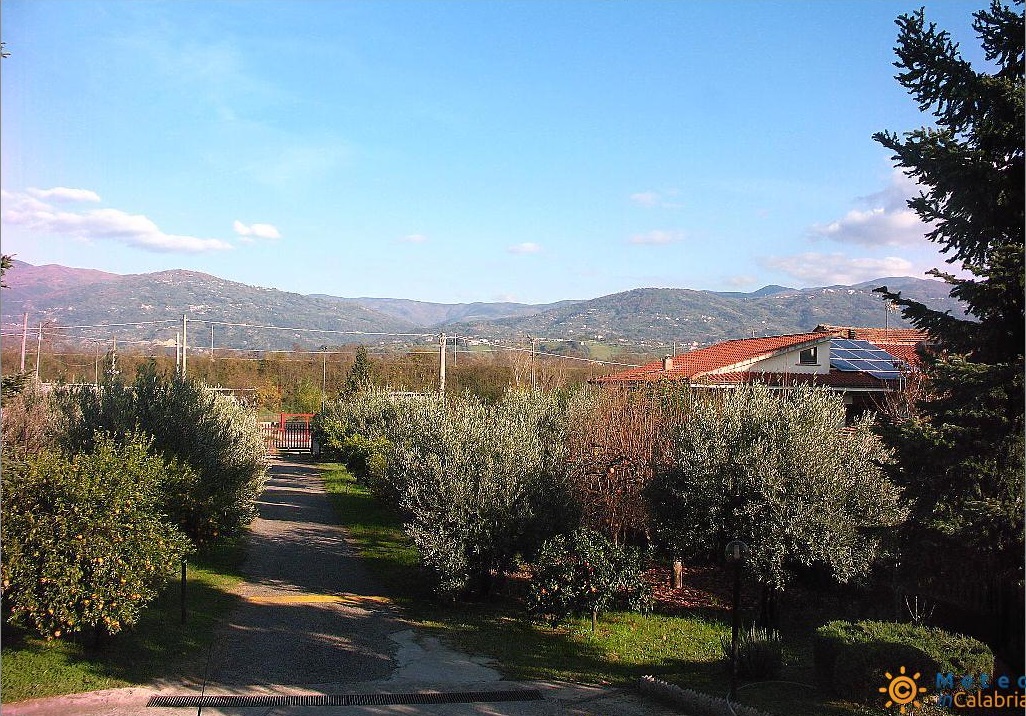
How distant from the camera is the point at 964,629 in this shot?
27.3ft

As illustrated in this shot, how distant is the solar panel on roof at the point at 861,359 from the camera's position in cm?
2791

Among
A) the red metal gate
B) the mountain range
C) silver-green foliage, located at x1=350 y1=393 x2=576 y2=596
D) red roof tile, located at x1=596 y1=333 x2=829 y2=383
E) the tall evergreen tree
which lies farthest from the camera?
the mountain range

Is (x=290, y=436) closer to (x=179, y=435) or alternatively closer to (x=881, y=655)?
(x=179, y=435)

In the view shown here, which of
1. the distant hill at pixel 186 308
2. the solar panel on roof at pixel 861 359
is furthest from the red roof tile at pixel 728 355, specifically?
the distant hill at pixel 186 308

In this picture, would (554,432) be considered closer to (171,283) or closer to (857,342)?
(857,342)

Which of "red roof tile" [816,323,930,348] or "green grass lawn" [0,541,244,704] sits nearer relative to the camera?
"green grass lawn" [0,541,244,704]

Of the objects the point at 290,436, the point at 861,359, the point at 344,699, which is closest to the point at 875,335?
the point at 861,359

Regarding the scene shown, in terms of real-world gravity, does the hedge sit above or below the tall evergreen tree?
below

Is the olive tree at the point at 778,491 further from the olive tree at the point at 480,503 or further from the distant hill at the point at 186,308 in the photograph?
the distant hill at the point at 186,308

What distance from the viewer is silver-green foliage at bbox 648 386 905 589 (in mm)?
12141

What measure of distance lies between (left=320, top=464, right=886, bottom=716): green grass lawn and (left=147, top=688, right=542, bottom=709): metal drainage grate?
105 centimetres

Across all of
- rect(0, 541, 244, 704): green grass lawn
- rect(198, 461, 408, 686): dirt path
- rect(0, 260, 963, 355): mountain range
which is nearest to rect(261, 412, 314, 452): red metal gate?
rect(0, 260, 963, 355): mountain range

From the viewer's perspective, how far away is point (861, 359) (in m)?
30.3

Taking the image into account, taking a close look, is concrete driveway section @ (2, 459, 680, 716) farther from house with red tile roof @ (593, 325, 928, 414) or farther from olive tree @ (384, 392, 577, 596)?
house with red tile roof @ (593, 325, 928, 414)
